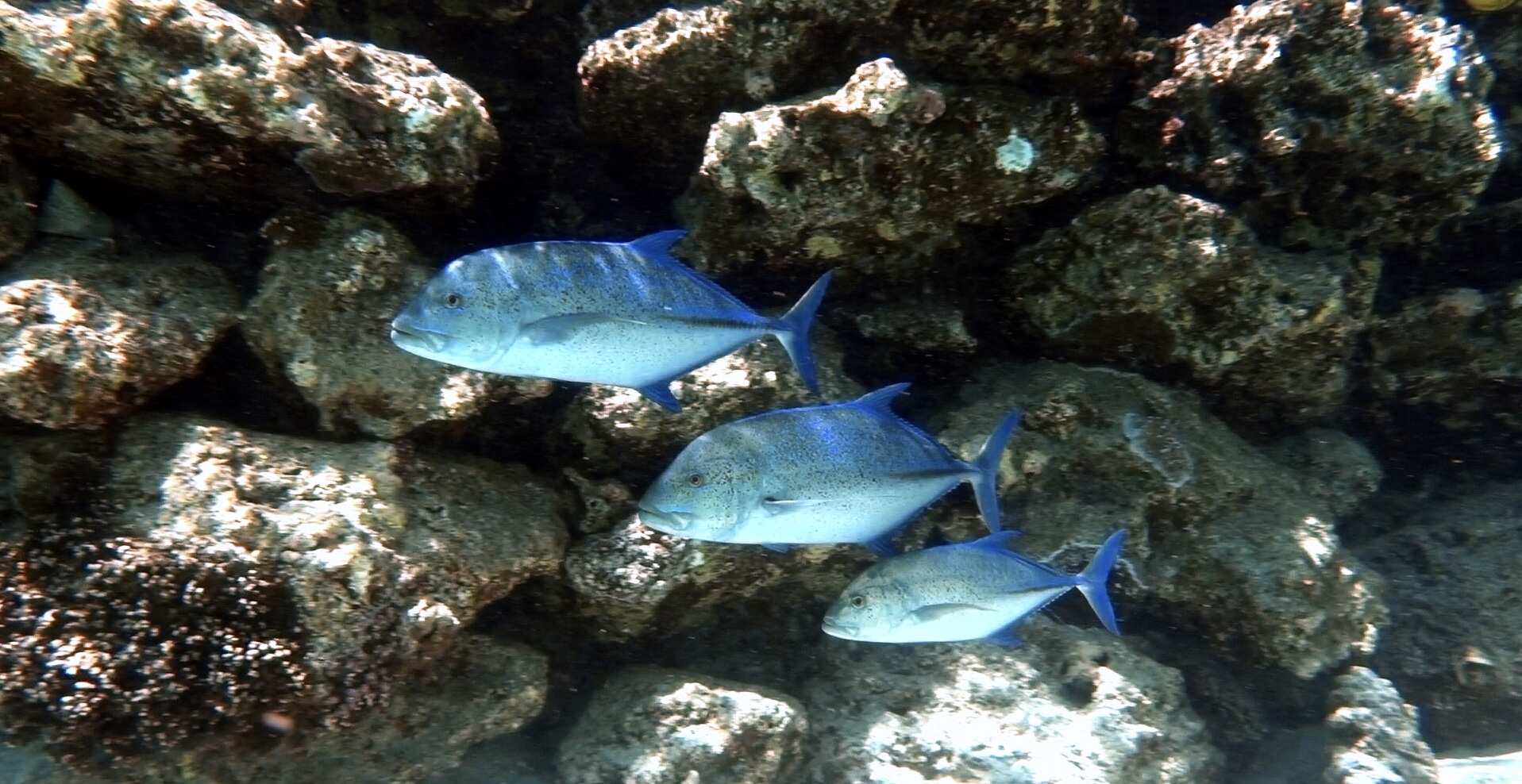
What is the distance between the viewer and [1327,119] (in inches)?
140

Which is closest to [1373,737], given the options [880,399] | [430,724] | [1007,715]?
[1007,715]

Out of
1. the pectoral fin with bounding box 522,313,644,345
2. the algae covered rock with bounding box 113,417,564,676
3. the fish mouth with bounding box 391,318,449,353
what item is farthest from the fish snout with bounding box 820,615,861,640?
the fish mouth with bounding box 391,318,449,353

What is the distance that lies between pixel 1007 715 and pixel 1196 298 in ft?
7.26

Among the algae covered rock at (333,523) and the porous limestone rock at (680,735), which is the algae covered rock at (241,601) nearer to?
the algae covered rock at (333,523)

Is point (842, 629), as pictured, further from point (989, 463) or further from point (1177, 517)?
point (1177, 517)

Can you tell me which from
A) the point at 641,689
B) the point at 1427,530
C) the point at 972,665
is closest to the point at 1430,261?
the point at 1427,530

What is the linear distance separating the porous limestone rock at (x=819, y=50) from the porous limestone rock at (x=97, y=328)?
185 centimetres

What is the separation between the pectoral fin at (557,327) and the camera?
215cm

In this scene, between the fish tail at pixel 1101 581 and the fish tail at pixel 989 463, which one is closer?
the fish tail at pixel 989 463

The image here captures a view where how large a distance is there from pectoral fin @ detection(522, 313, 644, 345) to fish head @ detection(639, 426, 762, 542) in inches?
20.7

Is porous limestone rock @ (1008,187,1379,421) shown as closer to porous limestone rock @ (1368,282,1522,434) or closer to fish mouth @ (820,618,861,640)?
porous limestone rock @ (1368,282,1522,434)

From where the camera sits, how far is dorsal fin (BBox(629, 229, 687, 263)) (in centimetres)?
238

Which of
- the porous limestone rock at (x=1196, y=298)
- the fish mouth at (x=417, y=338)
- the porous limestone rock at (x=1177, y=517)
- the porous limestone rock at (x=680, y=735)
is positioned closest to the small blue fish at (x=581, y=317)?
the fish mouth at (x=417, y=338)

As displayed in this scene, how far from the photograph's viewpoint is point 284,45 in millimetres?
2830
